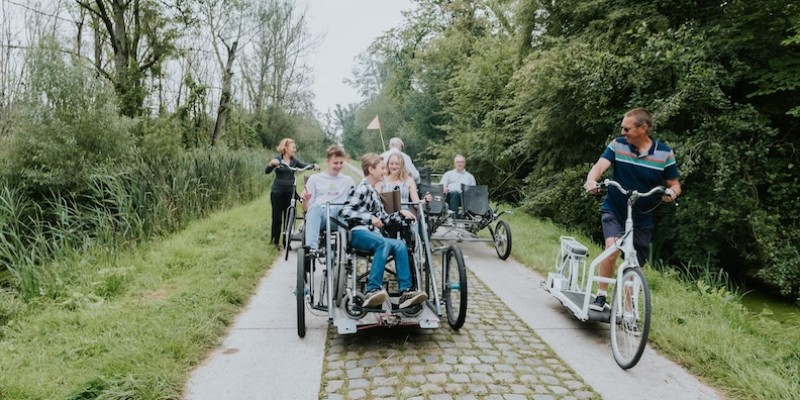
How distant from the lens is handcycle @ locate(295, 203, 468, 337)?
3.41m

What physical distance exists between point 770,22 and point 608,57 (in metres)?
2.07

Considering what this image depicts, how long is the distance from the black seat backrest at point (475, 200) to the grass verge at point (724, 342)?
272 centimetres

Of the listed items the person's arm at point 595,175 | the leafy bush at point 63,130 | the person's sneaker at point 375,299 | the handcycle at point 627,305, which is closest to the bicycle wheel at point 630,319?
the handcycle at point 627,305

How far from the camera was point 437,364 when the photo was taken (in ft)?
10.4

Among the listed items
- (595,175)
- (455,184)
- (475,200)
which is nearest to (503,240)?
(475,200)

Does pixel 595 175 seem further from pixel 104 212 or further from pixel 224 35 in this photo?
pixel 224 35

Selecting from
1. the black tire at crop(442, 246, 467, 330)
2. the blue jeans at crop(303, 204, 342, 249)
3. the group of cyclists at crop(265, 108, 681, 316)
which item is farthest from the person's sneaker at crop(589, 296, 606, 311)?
the blue jeans at crop(303, 204, 342, 249)

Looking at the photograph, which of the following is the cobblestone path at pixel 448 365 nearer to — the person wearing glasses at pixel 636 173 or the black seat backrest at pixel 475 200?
the person wearing glasses at pixel 636 173

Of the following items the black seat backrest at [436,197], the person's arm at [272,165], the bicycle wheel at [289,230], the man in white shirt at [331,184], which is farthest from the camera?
the black seat backrest at [436,197]

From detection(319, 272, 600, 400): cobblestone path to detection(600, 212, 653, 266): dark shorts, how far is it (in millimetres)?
1005

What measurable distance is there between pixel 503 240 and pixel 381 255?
3.56 m

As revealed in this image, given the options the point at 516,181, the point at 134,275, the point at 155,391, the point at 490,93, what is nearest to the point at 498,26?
the point at 490,93

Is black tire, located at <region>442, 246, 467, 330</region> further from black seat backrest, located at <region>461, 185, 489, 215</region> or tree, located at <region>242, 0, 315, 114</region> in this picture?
tree, located at <region>242, 0, 315, 114</region>

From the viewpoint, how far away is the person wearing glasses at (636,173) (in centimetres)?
354
